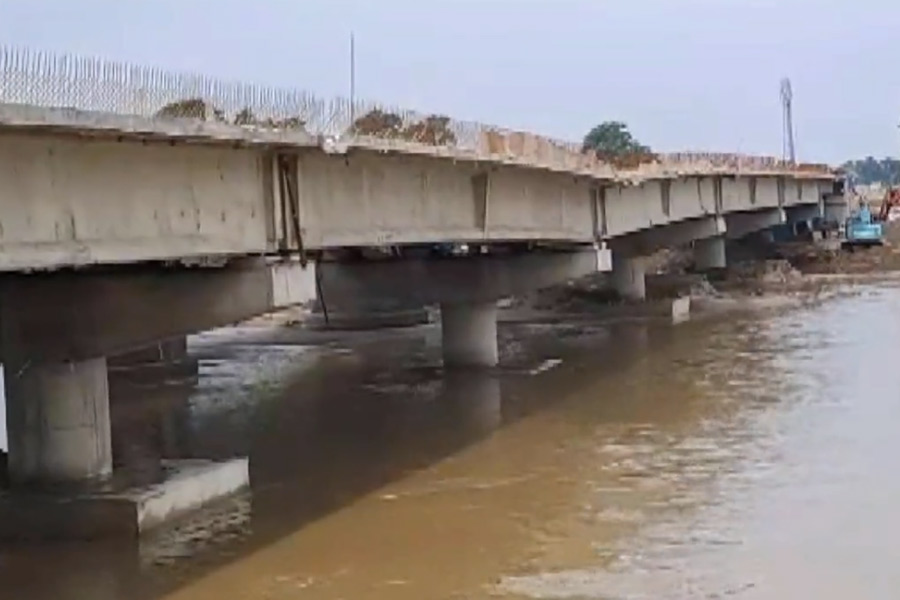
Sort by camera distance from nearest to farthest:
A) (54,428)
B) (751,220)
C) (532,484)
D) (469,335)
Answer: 1. (54,428)
2. (532,484)
3. (469,335)
4. (751,220)

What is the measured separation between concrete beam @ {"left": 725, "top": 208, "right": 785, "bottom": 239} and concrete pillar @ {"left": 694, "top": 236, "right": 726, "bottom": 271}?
1.13m

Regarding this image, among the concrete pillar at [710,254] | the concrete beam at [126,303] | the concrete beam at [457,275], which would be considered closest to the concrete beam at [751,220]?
the concrete pillar at [710,254]

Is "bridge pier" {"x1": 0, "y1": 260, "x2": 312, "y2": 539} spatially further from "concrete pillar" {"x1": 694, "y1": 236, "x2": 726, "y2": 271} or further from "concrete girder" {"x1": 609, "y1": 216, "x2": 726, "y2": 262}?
"concrete pillar" {"x1": 694, "y1": 236, "x2": 726, "y2": 271}

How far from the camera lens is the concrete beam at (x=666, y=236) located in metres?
51.6

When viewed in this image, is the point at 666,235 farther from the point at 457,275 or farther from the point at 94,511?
the point at 94,511

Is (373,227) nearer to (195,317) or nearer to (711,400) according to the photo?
(195,317)

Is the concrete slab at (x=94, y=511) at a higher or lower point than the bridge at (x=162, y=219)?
lower

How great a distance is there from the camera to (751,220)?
7012 cm

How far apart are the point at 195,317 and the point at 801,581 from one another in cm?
903

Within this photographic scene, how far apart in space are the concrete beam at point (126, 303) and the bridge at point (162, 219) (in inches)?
0.9

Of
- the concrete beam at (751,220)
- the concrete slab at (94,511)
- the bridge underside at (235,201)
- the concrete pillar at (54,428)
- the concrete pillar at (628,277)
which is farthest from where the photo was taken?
the concrete beam at (751,220)

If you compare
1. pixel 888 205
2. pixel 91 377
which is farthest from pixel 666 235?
pixel 888 205

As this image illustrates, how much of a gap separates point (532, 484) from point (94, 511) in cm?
570

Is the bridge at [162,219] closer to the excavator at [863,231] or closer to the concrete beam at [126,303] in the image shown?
the concrete beam at [126,303]
